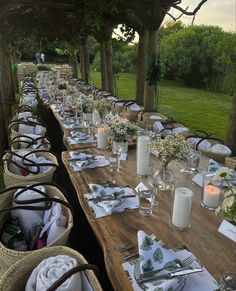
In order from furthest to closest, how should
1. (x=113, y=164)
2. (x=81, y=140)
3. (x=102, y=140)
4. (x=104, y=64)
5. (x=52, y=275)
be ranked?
(x=104, y=64) < (x=81, y=140) < (x=102, y=140) < (x=113, y=164) < (x=52, y=275)

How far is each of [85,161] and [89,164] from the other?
0.05 m

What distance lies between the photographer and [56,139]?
609 centimetres

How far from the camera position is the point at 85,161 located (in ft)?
8.42

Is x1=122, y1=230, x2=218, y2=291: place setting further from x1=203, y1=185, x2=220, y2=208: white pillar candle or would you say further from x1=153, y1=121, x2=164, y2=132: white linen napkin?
x1=153, y1=121, x2=164, y2=132: white linen napkin

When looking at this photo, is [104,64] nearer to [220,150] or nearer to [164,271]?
[220,150]

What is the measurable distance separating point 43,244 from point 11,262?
9.0 inches

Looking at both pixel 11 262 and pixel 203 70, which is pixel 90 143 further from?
pixel 203 70

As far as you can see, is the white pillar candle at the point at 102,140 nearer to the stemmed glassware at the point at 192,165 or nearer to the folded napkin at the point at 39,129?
the stemmed glassware at the point at 192,165

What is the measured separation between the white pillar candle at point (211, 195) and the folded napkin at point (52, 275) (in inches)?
37.0

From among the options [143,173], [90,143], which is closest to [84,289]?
[143,173]

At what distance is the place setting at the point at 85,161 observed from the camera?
2.52 m

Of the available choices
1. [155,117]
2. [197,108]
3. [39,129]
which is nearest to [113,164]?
[39,129]

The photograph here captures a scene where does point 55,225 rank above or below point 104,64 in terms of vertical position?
below

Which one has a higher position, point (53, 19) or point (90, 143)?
point (53, 19)
